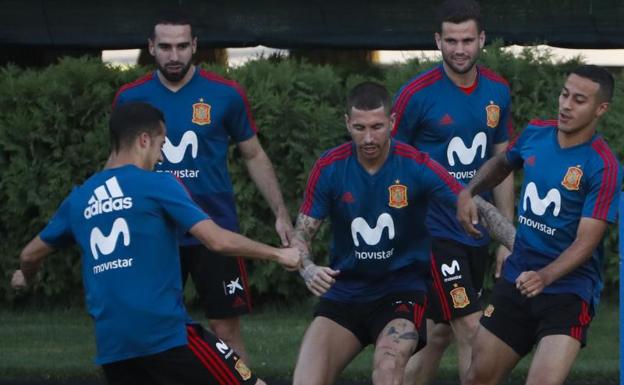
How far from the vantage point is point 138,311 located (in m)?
6.19

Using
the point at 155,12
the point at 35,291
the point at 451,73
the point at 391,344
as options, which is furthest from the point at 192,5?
the point at 391,344

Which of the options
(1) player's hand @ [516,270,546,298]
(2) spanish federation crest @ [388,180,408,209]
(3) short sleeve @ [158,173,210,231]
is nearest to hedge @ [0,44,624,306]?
(2) spanish federation crest @ [388,180,408,209]

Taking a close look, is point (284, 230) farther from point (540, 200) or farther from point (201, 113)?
point (540, 200)

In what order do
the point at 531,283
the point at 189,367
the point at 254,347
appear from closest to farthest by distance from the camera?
the point at 189,367 → the point at 531,283 → the point at 254,347

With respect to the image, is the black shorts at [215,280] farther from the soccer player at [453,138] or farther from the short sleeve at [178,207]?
the short sleeve at [178,207]

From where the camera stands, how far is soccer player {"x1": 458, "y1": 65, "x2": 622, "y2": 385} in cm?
697

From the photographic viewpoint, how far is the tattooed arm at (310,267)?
6812mm

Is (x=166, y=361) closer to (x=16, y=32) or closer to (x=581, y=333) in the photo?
(x=581, y=333)

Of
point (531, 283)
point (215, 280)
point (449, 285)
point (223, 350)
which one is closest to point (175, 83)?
point (215, 280)

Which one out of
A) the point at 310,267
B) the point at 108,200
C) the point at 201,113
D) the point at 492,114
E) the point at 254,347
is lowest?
the point at 254,347

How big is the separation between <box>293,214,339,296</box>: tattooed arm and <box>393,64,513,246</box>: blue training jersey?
4.17ft

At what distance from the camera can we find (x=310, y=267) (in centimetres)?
694

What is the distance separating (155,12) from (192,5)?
0.32 m

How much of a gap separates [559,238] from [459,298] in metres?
1.38
